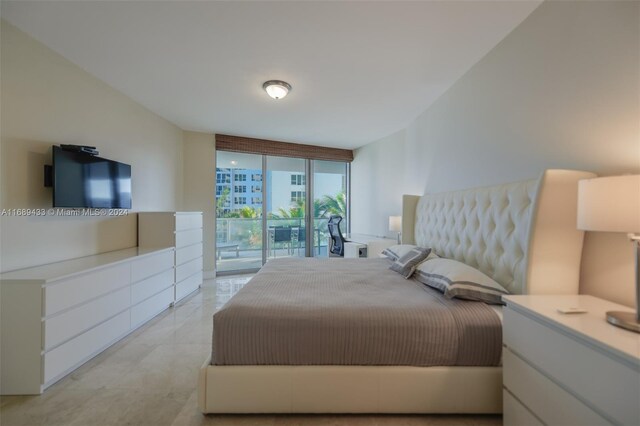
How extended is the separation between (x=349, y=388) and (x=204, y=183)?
13.2 ft

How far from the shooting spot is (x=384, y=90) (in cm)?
287

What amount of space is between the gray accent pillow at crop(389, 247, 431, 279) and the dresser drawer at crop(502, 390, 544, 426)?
1070 millimetres

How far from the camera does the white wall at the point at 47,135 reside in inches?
75.9

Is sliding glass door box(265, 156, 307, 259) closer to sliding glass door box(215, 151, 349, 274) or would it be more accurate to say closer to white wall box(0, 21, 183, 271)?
sliding glass door box(215, 151, 349, 274)

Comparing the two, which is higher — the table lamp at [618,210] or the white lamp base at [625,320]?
the table lamp at [618,210]

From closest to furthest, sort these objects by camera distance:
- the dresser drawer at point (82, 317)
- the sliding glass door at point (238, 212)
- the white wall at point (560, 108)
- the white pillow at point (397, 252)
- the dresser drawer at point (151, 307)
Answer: the white wall at point (560, 108) → the dresser drawer at point (82, 317) → the dresser drawer at point (151, 307) → the white pillow at point (397, 252) → the sliding glass door at point (238, 212)

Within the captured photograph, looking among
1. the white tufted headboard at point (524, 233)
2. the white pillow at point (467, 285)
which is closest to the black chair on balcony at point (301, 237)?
the white tufted headboard at point (524, 233)

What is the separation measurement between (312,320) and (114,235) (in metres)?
2.70

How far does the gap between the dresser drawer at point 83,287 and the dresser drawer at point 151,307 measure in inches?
13.9

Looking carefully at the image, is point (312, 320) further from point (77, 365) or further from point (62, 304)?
point (77, 365)

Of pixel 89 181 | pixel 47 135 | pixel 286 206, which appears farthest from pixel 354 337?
pixel 286 206

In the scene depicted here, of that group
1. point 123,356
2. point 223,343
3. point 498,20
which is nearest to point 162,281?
point 123,356

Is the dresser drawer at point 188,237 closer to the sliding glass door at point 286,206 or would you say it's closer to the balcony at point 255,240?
the balcony at point 255,240

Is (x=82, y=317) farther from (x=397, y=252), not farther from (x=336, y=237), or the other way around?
(x=336, y=237)
